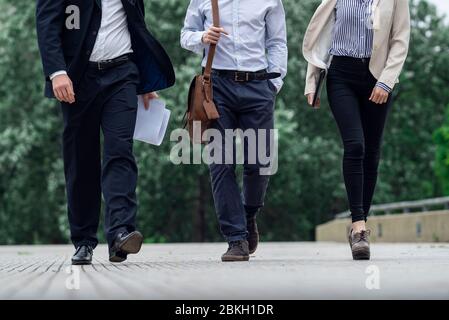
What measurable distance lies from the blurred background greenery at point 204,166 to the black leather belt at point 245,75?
58.5ft

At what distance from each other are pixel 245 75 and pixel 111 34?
0.98m

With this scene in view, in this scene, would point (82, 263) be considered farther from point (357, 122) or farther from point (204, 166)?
point (204, 166)

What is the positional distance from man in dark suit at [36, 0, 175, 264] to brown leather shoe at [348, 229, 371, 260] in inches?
61.5

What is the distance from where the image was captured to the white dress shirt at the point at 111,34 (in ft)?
23.9

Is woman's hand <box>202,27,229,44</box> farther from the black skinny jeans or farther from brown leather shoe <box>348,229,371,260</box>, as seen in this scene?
brown leather shoe <box>348,229,371,260</box>

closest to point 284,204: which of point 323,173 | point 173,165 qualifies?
point 323,173

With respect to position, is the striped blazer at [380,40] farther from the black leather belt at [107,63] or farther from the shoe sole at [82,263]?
the shoe sole at [82,263]

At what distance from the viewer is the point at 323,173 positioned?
1236 inches

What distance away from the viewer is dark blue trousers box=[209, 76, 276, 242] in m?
7.43

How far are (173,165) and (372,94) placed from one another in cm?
2090

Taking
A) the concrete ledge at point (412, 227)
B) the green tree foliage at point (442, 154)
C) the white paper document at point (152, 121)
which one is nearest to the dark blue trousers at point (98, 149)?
the white paper document at point (152, 121)

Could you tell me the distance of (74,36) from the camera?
730 centimetres
